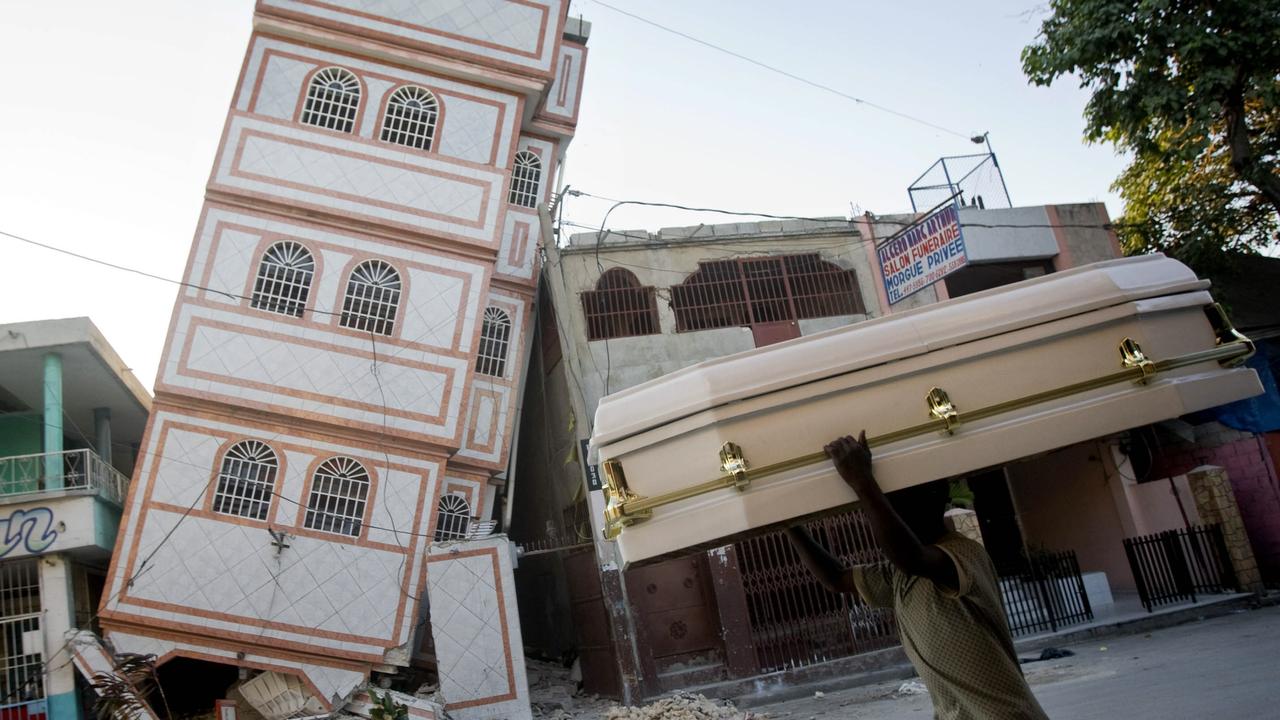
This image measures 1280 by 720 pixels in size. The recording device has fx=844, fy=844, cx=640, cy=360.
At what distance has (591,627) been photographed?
14.5 metres

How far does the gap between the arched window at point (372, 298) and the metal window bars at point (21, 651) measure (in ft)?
19.5

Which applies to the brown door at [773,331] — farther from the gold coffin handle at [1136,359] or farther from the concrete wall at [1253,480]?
the gold coffin handle at [1136,359]

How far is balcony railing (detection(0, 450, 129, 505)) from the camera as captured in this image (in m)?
13.0

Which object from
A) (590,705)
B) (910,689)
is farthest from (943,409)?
(590,705)

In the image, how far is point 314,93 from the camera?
48.6 ft

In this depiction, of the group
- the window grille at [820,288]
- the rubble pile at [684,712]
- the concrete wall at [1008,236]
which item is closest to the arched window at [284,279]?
the rubble pile at [684,712]

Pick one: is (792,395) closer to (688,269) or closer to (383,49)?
(688,269)

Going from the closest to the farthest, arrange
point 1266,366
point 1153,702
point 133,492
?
point 1153,702, point 133,492, point 1266,366

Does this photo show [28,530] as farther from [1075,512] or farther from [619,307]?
[1075,512]

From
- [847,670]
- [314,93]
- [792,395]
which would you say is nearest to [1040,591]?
[847,670]

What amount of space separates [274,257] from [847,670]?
11298 mm

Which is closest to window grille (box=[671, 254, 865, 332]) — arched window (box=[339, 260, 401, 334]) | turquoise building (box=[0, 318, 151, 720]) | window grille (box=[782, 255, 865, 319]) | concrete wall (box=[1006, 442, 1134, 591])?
window grille (box=[782, 255, 865, 319])

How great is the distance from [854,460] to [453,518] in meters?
12.7

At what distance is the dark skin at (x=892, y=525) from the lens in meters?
2.81
